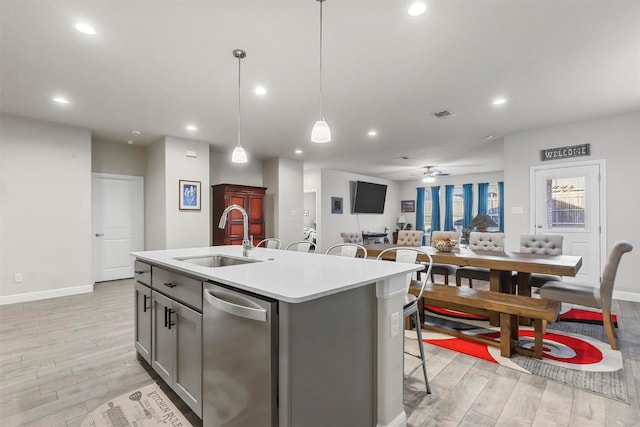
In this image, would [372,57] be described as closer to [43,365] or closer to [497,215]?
[43,365]

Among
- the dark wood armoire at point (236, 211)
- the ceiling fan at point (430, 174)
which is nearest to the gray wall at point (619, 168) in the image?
the ceiling fan at point (430, 174)

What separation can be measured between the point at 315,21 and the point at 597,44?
2.31m

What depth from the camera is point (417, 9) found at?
206 centimetres

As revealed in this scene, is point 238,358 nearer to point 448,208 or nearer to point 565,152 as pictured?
point 565,152

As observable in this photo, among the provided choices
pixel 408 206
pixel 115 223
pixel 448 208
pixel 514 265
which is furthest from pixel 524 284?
pixel 408 206

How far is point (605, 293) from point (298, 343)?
2984mm

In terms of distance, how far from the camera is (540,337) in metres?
2.52

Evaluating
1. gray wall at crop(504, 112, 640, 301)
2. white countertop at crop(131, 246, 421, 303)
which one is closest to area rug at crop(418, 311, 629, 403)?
white countertop at crop(131, 246, 421, 303)

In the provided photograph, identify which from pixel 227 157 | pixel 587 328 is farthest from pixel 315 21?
pixel 227 157

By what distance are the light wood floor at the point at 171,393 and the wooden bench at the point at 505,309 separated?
37cm

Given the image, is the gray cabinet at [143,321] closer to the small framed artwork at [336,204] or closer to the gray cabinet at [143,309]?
the gray cabinet at [143,309]

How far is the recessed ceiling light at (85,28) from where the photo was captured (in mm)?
2252

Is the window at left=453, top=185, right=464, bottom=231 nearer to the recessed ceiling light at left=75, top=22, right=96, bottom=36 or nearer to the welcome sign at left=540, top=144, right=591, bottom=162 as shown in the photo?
the welcome sign at left=540, top=144, right=591, bottom=162

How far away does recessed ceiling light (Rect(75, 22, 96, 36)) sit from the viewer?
2252 mm
